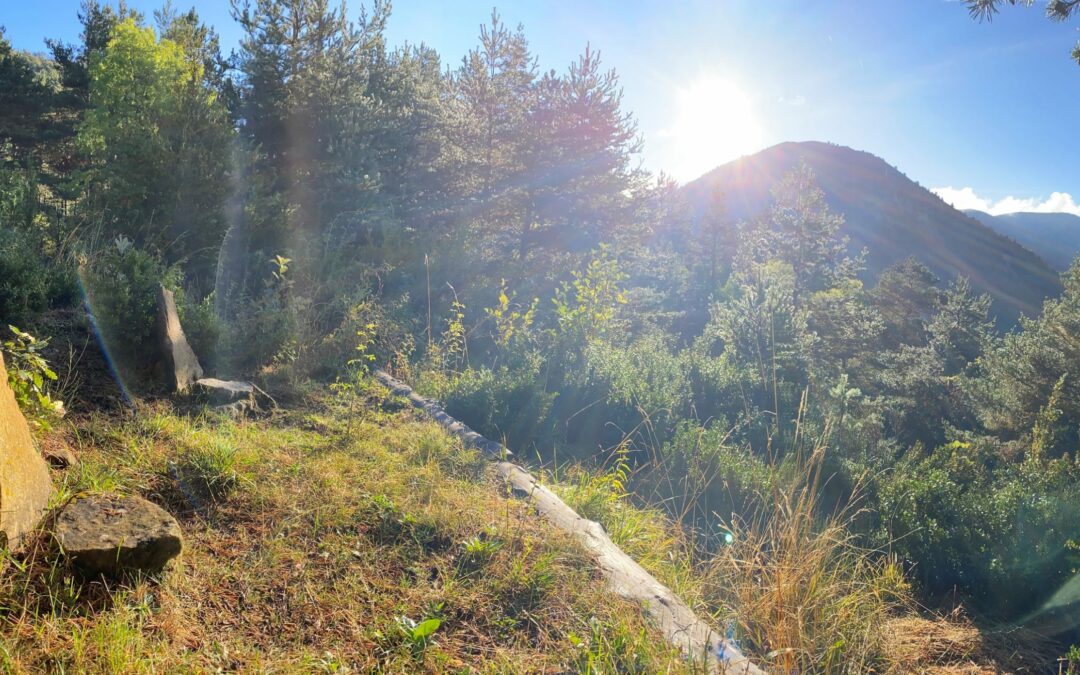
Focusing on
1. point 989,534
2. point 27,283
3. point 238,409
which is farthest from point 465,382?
point 989,534

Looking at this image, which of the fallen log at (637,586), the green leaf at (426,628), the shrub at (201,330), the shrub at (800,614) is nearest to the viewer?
the green leaf at (426,628)

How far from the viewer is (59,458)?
2545 mm

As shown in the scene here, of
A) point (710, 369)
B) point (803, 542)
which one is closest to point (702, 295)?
point (710, 369)

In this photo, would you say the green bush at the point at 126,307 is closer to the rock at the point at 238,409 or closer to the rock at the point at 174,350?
the rock at the point at 174,350

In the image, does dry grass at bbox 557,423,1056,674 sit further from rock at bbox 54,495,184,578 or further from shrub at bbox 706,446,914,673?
rock at bbox 54,495,184,578

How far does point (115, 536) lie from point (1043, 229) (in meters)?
127

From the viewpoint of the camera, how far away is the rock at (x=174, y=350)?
3.90 m

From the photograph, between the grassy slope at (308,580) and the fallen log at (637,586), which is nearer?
the grassy slope at (308,580)

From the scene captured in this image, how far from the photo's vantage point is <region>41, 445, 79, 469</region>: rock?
8.28ft

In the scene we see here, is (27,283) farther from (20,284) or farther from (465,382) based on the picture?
(465,382)

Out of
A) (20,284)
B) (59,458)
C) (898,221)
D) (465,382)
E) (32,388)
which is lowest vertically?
(465,382)

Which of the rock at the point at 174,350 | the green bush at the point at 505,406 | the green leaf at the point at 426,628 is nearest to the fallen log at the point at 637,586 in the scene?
the green leaf at the point at 426,628

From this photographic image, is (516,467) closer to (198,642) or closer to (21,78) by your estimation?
(198,642)

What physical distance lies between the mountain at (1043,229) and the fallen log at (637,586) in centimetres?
10095
